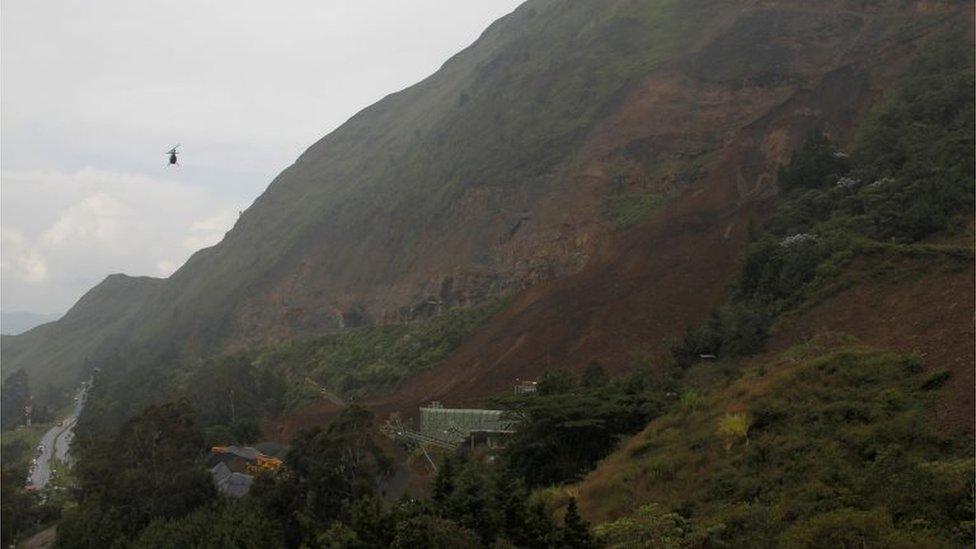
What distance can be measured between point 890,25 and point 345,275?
31893 millimetres

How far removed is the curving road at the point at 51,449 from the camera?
139 feet

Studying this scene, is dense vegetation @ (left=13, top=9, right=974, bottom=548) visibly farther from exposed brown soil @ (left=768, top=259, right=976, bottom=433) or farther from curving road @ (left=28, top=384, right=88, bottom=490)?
curving road @ (left=28, top=384, right=88, bottom=490)

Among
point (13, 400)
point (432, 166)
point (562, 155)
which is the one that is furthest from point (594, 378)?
point (13, 400)

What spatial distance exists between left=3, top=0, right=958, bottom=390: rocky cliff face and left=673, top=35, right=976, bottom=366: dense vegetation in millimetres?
3957

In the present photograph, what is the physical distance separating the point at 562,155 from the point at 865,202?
853 inches

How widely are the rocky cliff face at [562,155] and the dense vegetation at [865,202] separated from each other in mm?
3957

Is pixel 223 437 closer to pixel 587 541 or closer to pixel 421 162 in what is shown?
pixel 587 541

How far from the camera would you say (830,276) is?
20.8 meters

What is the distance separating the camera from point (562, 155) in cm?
4338

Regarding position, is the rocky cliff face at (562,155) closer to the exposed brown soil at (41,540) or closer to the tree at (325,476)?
the tree at (325,476)

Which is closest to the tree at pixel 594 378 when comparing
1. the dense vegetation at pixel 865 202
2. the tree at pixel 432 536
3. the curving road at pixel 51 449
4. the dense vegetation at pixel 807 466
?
the dense vegetation at pixel 865 202

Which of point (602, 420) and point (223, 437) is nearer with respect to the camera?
point (602, 420)

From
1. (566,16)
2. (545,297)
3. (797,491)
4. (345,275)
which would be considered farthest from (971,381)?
(566,16)

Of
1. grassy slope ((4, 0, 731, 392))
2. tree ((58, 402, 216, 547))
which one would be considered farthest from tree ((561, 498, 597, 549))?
grassy slope ((4, 0, 731, 392))
